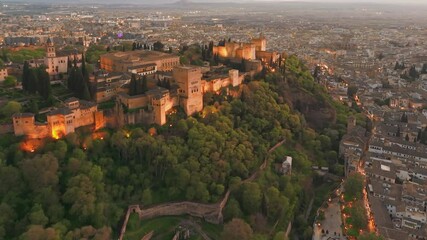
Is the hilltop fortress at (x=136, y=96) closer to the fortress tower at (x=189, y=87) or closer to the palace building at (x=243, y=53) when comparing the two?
the fortress tower at (x=189, y=87)

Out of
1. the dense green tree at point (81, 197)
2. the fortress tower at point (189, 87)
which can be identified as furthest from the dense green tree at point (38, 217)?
the fortress tower at point (189, 87)

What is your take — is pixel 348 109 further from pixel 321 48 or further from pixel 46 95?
pixel 321 48

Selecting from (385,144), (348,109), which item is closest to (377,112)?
(348,109)

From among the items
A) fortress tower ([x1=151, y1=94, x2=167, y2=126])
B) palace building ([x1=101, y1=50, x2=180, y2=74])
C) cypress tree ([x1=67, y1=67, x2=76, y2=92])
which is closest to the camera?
fortress tower ([x1=151, y1=94, x2=167, y2=126])

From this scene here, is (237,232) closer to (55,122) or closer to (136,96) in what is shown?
(136,96)

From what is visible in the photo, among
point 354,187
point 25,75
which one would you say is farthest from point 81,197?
point 354,187

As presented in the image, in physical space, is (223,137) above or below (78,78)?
below

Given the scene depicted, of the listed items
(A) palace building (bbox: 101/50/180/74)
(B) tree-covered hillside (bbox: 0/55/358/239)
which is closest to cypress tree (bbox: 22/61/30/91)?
(B) tree-covered hillside (bbox: 0/55/358/239)

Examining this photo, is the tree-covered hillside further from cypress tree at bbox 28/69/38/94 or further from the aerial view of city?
cypress tree at bbox 28/69/38/94

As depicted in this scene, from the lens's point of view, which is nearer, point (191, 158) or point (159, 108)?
point (191, 158)
